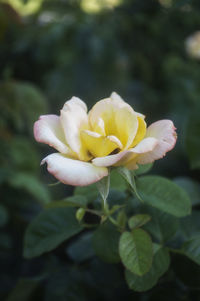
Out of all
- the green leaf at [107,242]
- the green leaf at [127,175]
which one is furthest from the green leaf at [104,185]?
the green leaf at [107,242]

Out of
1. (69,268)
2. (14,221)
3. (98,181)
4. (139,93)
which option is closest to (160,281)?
(69,268)

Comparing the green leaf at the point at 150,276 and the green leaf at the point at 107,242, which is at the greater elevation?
the green leaf at the point at 107,242

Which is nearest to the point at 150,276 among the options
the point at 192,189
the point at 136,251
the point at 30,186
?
the point at 136,251

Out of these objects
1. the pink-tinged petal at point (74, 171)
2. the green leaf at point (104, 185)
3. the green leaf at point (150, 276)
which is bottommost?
the green leaf at point (150, 276)

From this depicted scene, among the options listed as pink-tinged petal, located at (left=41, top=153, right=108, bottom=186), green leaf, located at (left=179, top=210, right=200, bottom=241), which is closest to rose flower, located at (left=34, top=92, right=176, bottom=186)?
pink-tinged petal, located at (left=41, top=153, right=108, bottom=186)

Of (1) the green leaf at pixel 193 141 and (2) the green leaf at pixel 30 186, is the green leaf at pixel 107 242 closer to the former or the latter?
(1) the green leaf at pixel 193 141

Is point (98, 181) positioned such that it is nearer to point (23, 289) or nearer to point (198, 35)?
point (23, 289)
